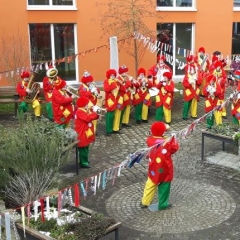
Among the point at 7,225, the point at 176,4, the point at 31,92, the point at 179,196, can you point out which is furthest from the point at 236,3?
the point at 7,225

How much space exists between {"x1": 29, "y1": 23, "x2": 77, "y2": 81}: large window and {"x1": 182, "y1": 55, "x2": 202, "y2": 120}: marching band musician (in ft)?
18.2

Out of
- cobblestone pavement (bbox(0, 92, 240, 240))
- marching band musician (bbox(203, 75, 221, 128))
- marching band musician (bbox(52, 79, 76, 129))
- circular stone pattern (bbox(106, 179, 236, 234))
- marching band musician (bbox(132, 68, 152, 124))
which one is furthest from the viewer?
marching band musician (bbox(132, 68, 152, 124))

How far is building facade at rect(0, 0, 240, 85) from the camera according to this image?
16.6m

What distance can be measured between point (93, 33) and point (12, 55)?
3.58m

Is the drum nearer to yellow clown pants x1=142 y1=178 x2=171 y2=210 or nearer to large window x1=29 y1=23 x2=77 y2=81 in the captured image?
large window x1=29 y1=23 x2=77 y2=81

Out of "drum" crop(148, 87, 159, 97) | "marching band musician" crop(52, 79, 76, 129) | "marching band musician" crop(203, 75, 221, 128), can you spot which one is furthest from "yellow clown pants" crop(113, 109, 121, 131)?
"marching band musician" crop(203, 75, 221, 128)

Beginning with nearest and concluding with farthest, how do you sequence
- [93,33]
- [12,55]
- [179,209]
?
[179,209]
[12,55]
[93,33]

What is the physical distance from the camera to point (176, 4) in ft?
61.7

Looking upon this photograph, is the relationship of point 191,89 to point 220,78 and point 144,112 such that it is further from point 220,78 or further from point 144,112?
point 144,112

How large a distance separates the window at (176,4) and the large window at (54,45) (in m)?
4.18

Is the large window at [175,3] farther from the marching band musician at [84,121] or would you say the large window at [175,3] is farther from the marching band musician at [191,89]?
the marching band musician at [84,121]

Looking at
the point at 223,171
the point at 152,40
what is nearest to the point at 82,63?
the point at 152,40

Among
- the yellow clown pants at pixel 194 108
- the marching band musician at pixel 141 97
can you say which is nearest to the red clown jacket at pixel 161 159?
the marching band musician at pixel 141 97

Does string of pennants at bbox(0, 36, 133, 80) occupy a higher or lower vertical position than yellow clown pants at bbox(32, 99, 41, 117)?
higher
